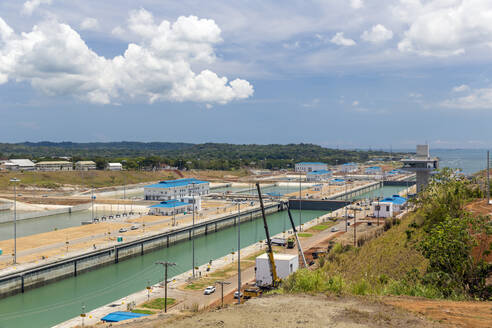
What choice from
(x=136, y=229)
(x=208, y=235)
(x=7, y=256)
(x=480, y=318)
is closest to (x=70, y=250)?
(x=7, y=256)

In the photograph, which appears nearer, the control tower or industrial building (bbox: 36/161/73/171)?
the control tower

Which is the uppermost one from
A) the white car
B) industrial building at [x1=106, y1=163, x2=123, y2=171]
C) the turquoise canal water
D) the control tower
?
the control tower

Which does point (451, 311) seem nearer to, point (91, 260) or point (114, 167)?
point (91, 260)

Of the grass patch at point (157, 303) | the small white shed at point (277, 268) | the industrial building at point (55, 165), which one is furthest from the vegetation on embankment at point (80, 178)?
the small white shed at point (277, 268)

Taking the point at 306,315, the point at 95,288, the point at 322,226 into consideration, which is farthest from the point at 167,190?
the point at 306,315

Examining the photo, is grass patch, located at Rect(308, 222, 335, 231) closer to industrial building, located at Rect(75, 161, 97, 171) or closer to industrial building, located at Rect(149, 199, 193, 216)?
industrial building, located at Rect(149, 199, 193, 216)

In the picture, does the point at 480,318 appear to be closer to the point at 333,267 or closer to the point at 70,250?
the point at 333,267

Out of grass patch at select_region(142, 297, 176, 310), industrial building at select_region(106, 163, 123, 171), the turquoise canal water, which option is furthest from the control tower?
industrial building at select_region(106, 163, 123, 171)
